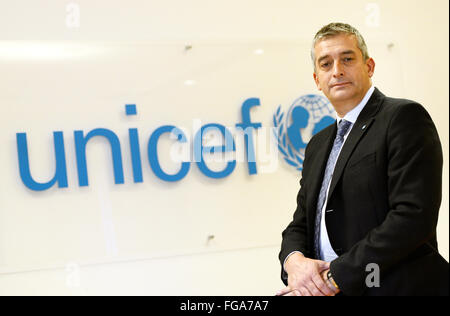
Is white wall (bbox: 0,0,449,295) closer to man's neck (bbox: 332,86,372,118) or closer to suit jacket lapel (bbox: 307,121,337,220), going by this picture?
suit jacket lapel (bbox: 307,121,337,220)

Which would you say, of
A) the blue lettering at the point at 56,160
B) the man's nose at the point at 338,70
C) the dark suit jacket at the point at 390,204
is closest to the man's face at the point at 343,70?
the man's nose at the point at 338,70

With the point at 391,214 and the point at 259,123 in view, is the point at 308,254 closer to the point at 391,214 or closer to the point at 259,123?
the point at 391,214

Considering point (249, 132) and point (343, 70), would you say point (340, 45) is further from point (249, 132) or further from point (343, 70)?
point (249, 132)

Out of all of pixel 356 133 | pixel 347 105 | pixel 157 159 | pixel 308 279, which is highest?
pixel 347 105

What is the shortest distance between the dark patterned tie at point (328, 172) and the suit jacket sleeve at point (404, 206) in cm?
27

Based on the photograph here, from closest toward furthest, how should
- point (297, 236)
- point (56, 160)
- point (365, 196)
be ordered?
point (365, 196) → point (297, 236) → point (56, 160)

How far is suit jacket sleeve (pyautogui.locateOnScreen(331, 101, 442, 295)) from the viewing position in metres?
1.77

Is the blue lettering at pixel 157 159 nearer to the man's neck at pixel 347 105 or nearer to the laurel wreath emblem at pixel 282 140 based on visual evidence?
the laurel wreath emblem at pixel 282 140

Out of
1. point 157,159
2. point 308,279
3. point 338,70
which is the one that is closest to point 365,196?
point 308,279

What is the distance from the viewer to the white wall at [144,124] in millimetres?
3814

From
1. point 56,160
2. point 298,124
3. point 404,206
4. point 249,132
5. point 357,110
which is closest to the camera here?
point 404,206

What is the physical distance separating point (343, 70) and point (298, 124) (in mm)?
2200

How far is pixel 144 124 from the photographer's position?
13.2 feet
